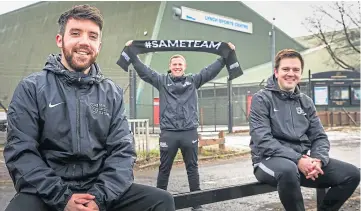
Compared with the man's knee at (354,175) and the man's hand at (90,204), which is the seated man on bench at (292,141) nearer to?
the man's knee at (354,175)

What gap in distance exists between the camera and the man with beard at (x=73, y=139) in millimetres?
2432

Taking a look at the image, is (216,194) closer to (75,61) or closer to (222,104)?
(75,61)

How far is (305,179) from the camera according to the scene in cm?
398

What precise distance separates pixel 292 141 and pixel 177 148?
172 centimetres

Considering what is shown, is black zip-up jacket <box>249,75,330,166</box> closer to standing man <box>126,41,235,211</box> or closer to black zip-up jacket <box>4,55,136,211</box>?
standing man <box>126,41,235,211</box>

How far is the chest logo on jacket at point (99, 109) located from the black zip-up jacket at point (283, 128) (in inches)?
65.7

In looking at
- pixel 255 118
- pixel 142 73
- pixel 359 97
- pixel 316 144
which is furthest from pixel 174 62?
pixel 359 97

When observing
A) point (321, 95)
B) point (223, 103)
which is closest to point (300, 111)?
point (321, 95)

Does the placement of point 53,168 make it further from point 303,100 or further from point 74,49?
point 303,100

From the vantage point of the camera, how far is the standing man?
5270 millimetres

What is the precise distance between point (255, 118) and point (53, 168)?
6.82ft

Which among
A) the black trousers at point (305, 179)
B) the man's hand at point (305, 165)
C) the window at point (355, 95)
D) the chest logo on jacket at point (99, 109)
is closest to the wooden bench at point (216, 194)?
the black trousers at point (305, 179)

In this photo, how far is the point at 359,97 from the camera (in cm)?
2412

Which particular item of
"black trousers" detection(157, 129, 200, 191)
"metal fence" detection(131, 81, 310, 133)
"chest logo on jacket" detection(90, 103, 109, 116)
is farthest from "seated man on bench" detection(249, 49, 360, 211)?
"metal fence" detection(131, 81, 310, 133)
